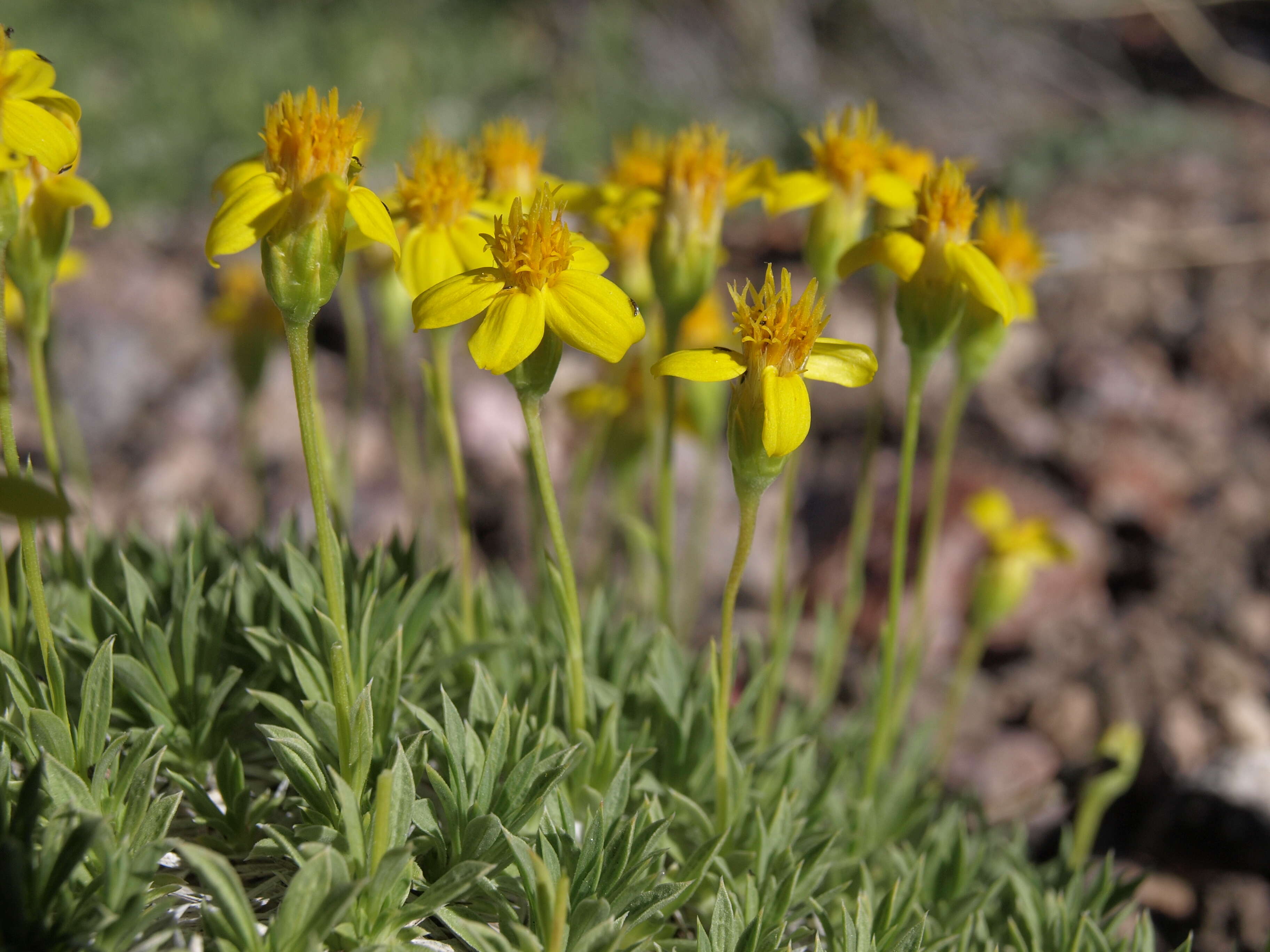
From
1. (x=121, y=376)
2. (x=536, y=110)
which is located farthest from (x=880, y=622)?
(x=536, y=110)

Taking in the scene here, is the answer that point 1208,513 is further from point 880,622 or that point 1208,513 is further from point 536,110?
point 536,110

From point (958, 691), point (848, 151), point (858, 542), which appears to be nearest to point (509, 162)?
point (848, 151)

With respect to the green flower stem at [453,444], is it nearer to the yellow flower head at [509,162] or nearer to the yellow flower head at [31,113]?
the yellow flower head at [509,162]

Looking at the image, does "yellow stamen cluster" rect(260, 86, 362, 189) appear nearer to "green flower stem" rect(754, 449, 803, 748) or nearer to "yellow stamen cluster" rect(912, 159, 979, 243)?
"yellow stamen cluster" rect(912, 159, 979, 243)

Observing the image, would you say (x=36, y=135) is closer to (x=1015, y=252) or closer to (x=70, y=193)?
(x=70, y=193)

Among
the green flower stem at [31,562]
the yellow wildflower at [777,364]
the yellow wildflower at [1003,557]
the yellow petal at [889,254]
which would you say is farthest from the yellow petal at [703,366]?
the yellow wildflower at [1003,557]

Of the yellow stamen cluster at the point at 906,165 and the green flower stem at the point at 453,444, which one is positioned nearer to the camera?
the green flower stem at the point at 453,444
